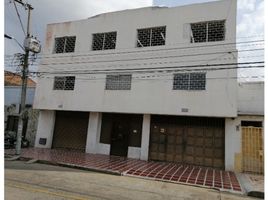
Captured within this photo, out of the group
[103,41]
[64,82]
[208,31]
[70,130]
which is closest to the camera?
[208,31]

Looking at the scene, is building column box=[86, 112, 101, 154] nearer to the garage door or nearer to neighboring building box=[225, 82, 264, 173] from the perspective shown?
the garage door

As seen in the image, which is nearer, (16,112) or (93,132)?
(93,132)

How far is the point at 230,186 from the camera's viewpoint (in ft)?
28.8

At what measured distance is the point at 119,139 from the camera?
15.6 metres

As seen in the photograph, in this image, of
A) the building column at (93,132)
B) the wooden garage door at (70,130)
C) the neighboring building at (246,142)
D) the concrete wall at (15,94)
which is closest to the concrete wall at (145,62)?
the building column at (93,132)

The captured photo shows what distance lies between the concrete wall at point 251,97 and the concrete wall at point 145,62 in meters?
2.18

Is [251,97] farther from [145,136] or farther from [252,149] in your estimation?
[145,136]

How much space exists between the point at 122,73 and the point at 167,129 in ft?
13.7

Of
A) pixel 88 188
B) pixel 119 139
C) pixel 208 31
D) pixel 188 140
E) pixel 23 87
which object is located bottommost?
pixel 88 188

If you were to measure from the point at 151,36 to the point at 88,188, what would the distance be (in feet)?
33.2

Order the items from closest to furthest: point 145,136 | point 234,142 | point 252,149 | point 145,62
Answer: point 252,149 < point 234,142 < point 145,62 < point 145,136

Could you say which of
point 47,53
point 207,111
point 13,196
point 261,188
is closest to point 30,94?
point 47,53

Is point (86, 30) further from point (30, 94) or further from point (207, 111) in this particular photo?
point (207, 111)

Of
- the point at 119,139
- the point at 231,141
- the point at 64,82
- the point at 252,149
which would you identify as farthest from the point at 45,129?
the point at 252,149
